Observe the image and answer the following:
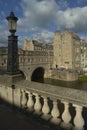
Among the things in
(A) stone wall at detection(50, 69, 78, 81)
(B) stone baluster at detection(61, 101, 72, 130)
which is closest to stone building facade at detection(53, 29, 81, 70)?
(A) stone wall at detection(50, 69, 78, 81)

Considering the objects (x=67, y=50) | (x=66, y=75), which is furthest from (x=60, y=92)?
(x=67, y=50)

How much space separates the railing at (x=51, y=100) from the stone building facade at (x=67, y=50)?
51949mm

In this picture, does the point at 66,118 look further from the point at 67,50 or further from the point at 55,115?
the point at 67,50

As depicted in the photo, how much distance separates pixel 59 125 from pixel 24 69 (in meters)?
43.7

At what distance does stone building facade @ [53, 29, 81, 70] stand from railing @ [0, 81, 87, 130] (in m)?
51.9

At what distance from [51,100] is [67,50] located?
53681 millimetres

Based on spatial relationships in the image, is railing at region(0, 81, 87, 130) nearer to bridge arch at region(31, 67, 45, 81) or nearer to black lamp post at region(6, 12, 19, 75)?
black lamp post at region(6, 12, 19, 75)

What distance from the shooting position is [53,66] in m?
61.3

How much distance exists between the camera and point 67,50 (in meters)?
58.4

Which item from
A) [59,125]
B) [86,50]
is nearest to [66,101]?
[59,125]

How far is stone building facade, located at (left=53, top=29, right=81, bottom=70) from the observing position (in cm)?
5756

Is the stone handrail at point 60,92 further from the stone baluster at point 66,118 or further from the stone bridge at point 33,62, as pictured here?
the stone bridge at point 33,62

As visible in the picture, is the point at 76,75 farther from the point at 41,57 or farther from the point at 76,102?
the point at 76,102

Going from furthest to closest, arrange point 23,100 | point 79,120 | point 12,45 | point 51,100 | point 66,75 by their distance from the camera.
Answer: point 66,75 → point 12,45 → point 23,100 → point 51,100 → point 79,120
